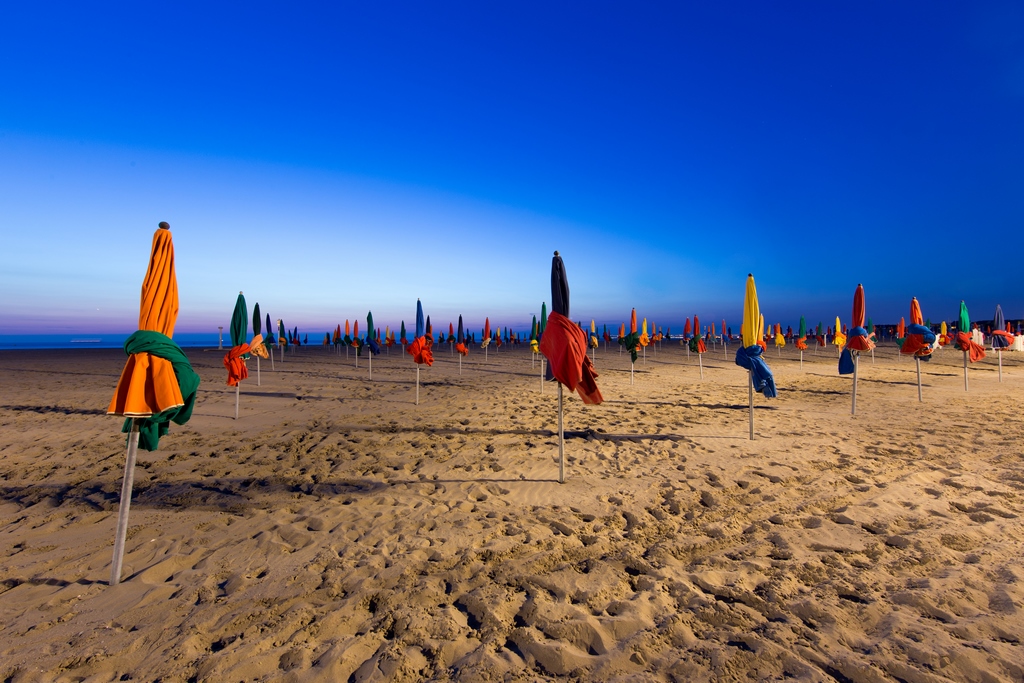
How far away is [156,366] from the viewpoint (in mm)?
3496

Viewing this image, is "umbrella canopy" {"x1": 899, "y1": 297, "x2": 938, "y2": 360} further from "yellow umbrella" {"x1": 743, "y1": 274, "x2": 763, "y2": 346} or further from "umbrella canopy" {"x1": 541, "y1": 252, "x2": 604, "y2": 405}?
"umbrella canopy" {"x1": 541, "y1": 252, "x2": 604, "y2": 405}

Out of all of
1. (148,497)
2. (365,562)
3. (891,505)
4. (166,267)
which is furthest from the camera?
(148,497)

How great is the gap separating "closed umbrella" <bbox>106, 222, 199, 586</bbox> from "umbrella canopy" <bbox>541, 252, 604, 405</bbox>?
359 centimetres

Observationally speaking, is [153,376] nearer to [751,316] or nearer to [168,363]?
[168,363]

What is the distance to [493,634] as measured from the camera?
306 centimetres

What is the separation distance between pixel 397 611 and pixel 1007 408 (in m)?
15.9

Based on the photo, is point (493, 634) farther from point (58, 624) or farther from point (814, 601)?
point (58, 624)

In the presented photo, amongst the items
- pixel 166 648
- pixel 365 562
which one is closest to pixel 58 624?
pixel 166 648

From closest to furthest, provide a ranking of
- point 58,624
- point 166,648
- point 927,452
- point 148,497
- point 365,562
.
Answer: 1. point 166,648
2. point 58,624
3. point 365,562
4. point 148,497
5. point 927,452

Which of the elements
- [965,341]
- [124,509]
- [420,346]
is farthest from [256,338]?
[965,341]

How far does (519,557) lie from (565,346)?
2357mm

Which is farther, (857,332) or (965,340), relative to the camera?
(965,340)

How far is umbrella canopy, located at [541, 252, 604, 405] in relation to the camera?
5258 millimetres

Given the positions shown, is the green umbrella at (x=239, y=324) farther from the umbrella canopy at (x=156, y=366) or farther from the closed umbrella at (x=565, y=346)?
the closed umbrella at (x=565, y=346)
